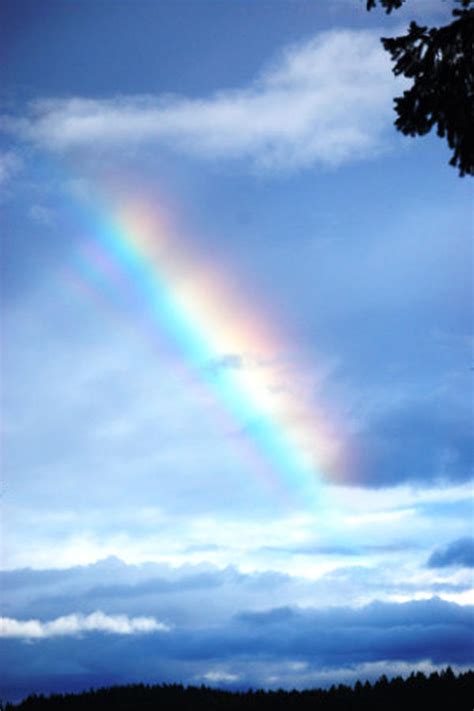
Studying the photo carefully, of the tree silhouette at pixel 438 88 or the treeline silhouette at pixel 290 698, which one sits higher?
the tree silhouette at pixel 438 88

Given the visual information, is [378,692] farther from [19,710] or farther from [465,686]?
[19,710]

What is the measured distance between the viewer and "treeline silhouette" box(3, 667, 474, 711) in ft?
260

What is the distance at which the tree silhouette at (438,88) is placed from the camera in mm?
10898

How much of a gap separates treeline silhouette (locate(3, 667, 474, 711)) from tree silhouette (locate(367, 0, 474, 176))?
73572mm

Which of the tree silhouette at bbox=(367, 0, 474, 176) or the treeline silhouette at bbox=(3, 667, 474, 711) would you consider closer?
the tree silhouette at bbox=(367, 0, 474, 176)

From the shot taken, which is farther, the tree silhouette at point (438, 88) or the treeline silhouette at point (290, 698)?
the treeline silhouette at point (290, 698)

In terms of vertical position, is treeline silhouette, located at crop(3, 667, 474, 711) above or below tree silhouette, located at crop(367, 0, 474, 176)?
below

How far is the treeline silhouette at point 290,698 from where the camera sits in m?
79.2

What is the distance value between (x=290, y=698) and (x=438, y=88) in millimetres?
97414

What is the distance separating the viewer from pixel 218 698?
355 feet

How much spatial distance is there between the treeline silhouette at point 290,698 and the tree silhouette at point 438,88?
7357 centimetres

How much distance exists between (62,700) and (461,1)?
12897cm

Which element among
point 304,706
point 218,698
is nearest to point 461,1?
point 304,706

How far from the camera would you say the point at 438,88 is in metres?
11.0
